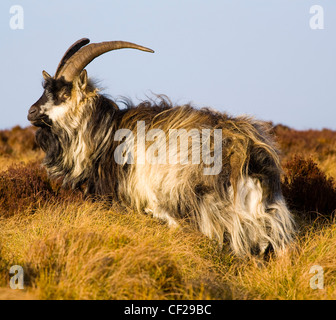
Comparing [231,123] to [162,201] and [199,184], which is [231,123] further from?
[162,201]

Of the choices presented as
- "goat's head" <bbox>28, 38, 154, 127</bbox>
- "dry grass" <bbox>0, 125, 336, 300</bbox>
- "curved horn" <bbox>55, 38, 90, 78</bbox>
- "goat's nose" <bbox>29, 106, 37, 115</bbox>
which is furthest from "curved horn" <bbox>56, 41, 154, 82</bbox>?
"dry grass" <bbox>0, 125, 336, 300</bbox>

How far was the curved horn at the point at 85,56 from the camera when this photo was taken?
6.46m

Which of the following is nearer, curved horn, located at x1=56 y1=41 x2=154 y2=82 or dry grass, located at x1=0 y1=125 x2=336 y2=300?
dry grass, located at x1=0 y1=125 x2=336 y2=300

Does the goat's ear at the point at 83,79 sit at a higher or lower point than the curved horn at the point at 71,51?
lower

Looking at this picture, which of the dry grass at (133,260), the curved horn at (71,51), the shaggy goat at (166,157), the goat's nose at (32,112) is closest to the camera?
the dry grass at (133,260)

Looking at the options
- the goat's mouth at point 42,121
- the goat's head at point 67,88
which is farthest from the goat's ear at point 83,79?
the goat's mouth at point 42,121

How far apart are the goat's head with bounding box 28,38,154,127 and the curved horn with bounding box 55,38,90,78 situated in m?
0.12

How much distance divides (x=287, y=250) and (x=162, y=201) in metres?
1.47

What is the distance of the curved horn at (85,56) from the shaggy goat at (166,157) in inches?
0.5

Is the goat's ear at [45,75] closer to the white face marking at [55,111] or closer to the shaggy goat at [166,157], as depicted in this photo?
the shaggy goat at [166,157]

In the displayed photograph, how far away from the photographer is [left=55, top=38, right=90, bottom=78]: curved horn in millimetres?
6639

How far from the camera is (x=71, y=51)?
6.88 meters

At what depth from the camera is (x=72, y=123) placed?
6.45 metres

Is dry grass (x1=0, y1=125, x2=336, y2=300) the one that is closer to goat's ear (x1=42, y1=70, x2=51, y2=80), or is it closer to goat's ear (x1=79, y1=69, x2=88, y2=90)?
goat's ear (x1=79, y1=69, x2=88, y2=90)
